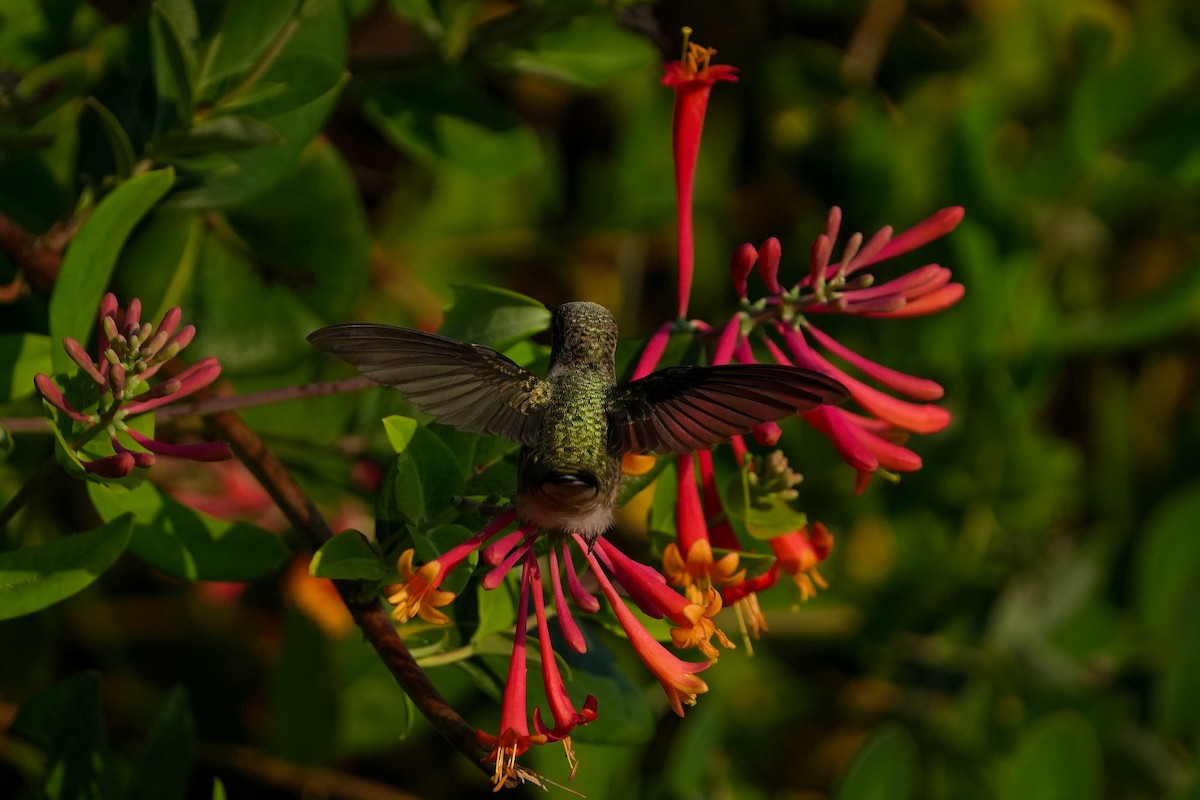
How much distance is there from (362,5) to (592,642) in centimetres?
106

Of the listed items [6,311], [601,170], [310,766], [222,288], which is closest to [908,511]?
[601,170]

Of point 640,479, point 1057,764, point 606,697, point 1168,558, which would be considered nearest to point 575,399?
point 640,479

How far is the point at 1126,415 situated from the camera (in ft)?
10.3

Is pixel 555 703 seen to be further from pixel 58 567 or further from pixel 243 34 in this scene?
pixel 243 34

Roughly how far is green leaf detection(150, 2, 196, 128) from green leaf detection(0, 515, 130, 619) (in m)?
0.56

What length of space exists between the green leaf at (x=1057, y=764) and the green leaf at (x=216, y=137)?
1681 millimetres

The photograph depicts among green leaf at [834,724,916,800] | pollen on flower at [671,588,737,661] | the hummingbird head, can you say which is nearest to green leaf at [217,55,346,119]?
the hummingbird head

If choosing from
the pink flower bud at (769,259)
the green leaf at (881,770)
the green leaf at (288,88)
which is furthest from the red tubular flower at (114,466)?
the green leaf at (881,770)

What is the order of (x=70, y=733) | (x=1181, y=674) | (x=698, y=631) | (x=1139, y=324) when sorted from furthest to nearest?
(x=1139, y=324) → (x=1181, y=674) → (x=70, y=733) → (x=698, y=631)

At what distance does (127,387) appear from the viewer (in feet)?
3.91

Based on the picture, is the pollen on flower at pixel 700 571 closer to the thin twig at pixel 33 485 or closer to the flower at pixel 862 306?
the flower at pixel 862 306

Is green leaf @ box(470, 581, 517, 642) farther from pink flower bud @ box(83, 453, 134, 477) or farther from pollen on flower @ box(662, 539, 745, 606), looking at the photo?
pink flower bud @ box(83, 453, 134, 477)

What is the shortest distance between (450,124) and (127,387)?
39.5 inches

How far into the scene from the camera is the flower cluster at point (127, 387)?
44.1 inches
